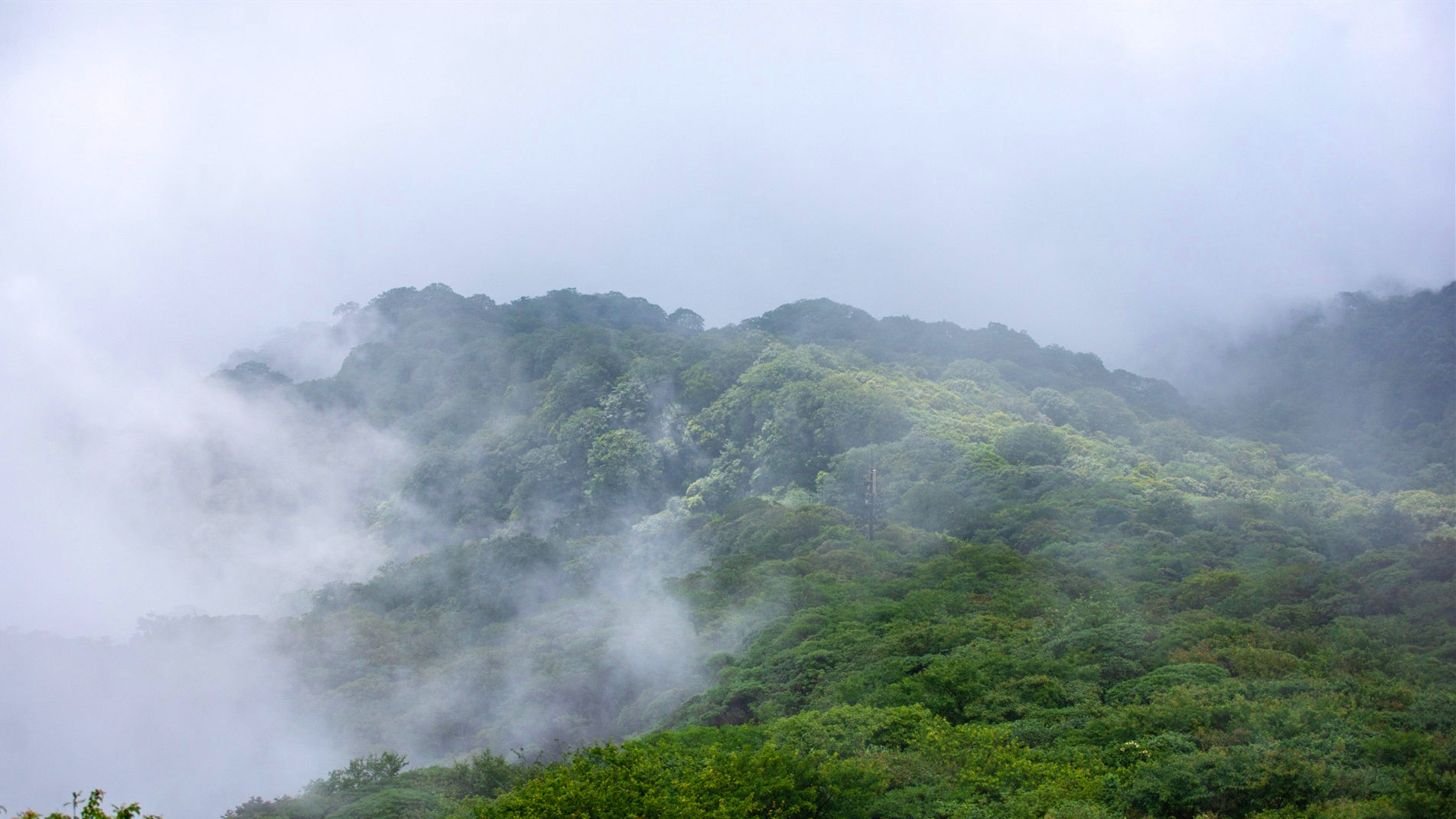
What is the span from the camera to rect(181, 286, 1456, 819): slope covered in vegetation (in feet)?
56.8

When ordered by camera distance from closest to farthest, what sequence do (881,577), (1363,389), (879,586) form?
1. (879,586)
2. (881,577)
3. (1363,389)

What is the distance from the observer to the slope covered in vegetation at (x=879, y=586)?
17312 mm

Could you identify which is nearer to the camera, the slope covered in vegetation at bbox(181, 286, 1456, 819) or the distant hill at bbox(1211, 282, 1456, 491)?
the slope covered in vegetation at bbox(181, 286, 1456, 819)

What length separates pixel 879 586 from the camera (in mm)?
37281

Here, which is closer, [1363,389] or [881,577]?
[881,577]

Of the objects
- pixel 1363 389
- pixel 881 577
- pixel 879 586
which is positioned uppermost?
pixel 1363 389

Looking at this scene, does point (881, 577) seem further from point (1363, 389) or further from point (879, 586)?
point (1363, 389)

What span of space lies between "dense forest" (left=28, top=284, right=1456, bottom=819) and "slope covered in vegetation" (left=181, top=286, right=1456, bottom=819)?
0.14m

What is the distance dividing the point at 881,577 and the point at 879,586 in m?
1.84

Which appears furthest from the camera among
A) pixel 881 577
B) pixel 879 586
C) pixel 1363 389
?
pixel 1363 389

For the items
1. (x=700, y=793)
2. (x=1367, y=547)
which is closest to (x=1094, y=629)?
(x=700, y=793)

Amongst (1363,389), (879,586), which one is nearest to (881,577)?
(879,586)

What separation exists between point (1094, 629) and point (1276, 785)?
35.6 feet

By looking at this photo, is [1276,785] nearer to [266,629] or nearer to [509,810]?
[509,810]
